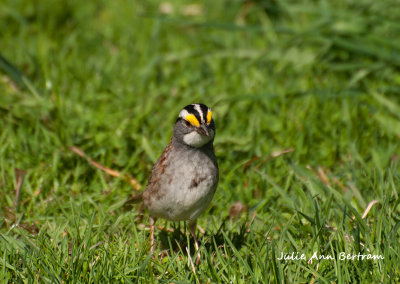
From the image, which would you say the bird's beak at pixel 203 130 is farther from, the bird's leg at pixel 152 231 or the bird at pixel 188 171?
the bird's leg at pixel 152 231

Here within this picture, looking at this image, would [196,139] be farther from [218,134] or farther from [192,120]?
[218,134]

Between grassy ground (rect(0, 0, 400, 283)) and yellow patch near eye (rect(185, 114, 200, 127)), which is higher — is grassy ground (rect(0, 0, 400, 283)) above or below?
below

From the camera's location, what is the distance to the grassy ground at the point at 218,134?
394cm

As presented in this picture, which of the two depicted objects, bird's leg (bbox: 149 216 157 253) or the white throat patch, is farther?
bird's leg (bbox: 149 216 157 253)

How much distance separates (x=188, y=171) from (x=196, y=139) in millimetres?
222

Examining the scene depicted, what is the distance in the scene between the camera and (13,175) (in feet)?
16.7

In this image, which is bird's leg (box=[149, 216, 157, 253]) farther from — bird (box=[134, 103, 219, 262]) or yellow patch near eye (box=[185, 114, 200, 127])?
yellow patch near eye (box=[185, 114, 200, 127])

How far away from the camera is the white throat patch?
4.13m

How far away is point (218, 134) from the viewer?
5.95m
